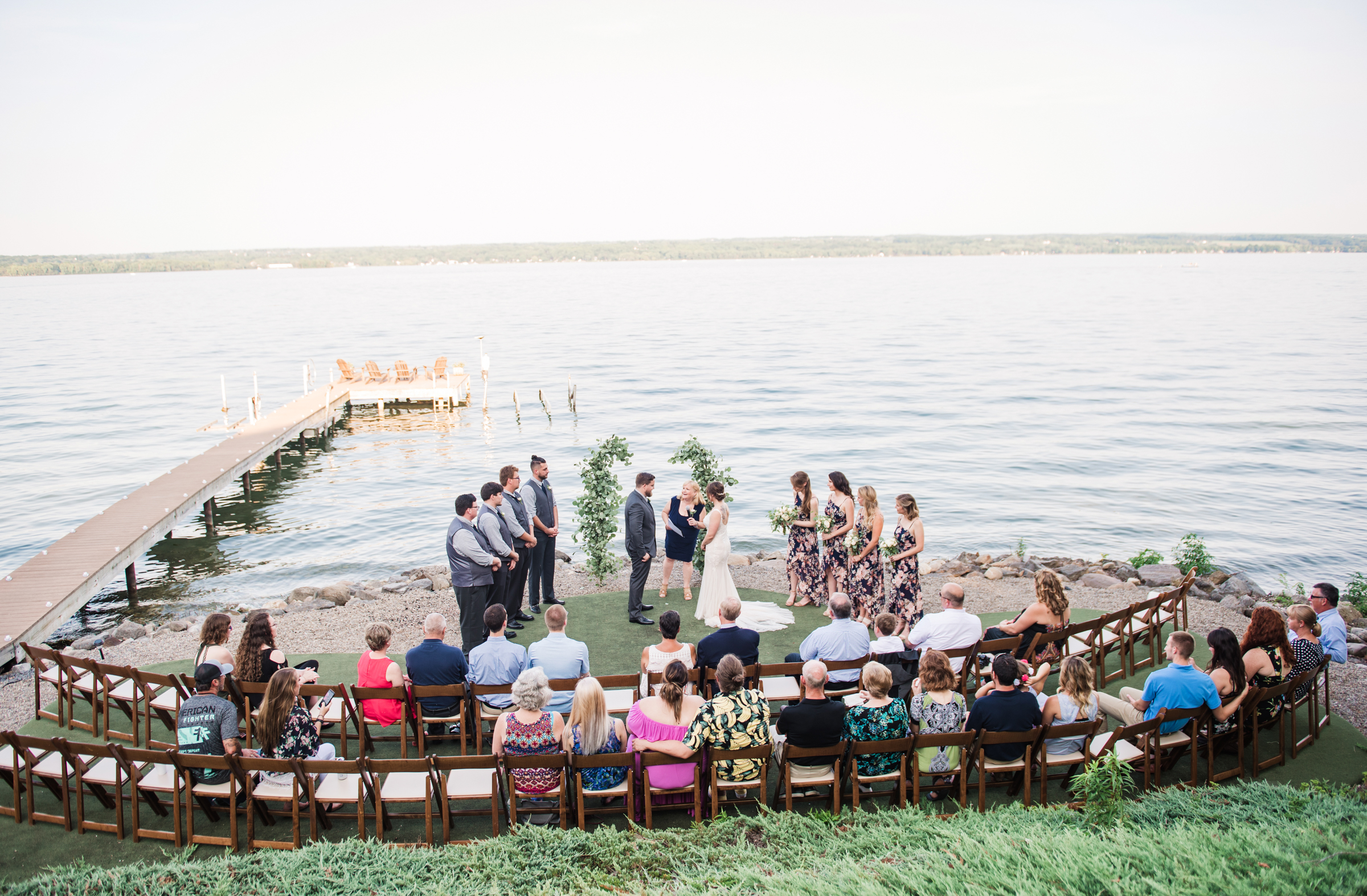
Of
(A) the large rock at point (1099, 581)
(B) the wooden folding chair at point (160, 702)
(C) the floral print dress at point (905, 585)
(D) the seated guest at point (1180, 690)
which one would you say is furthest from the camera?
(A) the large rock at point (1099, 581)

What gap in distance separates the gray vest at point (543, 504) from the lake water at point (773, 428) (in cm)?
832

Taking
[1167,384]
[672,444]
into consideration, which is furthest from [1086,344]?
[672,444]

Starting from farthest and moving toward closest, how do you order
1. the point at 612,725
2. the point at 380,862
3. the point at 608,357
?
the point at 608,357, the point at 612,725, the point at 380,862

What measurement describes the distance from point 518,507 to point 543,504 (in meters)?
0.43

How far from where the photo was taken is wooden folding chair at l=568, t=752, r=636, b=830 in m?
5.66

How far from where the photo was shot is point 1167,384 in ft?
142

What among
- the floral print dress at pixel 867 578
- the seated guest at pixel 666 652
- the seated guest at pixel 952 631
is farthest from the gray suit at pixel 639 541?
the seated guest at pixel 952 631

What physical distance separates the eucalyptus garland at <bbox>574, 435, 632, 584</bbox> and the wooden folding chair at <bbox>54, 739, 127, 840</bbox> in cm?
612

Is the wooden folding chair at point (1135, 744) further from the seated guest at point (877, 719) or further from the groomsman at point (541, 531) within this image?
the groomsman at point (541, 531)

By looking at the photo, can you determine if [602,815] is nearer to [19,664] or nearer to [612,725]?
[612,725]

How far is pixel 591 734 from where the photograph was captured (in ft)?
19.1

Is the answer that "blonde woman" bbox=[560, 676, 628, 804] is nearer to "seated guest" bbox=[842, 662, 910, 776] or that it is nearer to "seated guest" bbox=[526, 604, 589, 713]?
"seated guest" bbox=[526, 604, 589, 713]

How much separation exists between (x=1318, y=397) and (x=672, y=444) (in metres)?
30.1

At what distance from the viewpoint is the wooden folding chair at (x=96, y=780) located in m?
5.83
